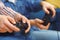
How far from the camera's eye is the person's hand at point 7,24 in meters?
1.18

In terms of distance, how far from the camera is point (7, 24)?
1.18 m

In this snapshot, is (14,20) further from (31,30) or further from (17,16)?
(31,30)

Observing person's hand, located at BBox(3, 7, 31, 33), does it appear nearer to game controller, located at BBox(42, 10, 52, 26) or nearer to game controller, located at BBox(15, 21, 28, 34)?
game controller, located at BBox(15, 21, 28, 34)

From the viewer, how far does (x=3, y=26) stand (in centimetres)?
118

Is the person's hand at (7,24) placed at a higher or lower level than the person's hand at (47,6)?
lower

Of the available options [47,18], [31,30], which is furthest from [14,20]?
[47,18]

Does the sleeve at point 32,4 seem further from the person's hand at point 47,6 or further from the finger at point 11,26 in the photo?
→ the finger at point 11,26

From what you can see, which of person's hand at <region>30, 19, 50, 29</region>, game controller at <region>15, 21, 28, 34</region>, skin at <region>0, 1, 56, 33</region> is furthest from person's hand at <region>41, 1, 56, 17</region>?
game controller at <region>15, 21, 28, 34</region>

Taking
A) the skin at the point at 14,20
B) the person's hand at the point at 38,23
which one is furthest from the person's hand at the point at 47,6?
the person's hand at the point at 38,23

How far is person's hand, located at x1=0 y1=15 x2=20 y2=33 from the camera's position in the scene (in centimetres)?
118

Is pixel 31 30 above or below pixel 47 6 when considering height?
below

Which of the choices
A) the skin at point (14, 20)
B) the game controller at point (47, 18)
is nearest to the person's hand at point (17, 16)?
the skin at point (14, 20)

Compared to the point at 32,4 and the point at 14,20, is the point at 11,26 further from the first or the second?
the point at 32,4

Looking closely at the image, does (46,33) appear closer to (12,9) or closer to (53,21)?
(53,21)
